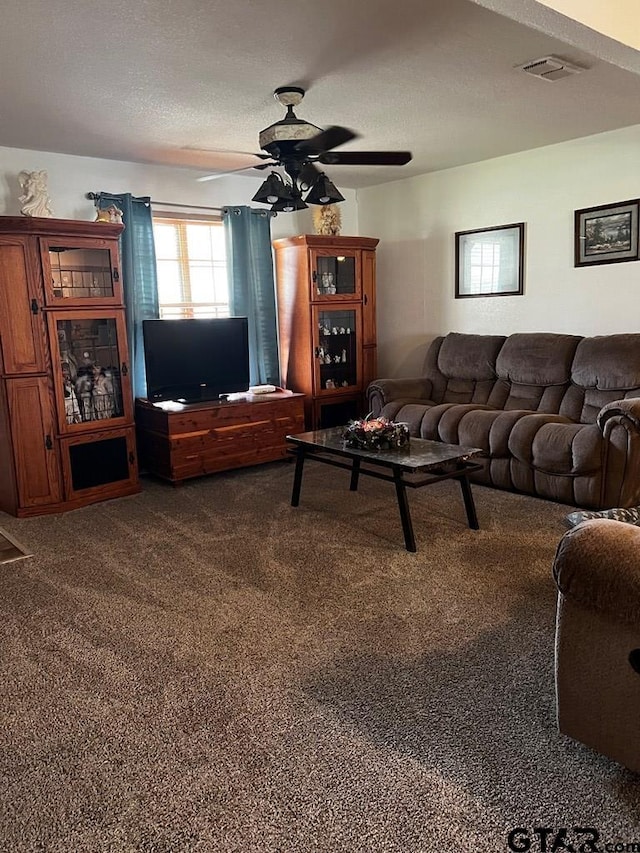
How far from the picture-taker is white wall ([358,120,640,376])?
4645 millimetres

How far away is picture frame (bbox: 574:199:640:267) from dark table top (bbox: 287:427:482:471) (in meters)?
2.03

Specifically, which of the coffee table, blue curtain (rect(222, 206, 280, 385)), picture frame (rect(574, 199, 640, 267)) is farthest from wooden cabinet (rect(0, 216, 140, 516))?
picture frame (rect(574, 199, 640, 267))

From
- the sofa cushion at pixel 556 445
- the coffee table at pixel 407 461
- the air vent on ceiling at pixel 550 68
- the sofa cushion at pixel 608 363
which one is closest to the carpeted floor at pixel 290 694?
the coffee table at pixel 407 461

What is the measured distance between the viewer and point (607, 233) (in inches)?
183

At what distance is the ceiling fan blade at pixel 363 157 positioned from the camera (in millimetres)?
3246

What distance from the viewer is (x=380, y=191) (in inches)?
245

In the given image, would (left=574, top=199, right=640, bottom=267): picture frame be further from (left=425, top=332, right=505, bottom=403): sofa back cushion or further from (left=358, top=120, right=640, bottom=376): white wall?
(left=425, top=332, right=505, bottom=403): sofa back cushion

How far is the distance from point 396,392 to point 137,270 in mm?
2265

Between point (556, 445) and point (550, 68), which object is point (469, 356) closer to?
point (556, 445)

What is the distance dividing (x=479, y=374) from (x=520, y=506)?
1462 millimetres

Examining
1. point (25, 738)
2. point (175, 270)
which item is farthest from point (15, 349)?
point (25, 738)

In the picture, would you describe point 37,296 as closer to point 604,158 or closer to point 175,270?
point 175,270

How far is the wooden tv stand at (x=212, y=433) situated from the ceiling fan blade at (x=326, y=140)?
6.91 feet

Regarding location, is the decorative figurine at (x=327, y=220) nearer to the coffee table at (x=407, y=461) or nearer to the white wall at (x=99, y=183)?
the white wall at (x=99, y=183)
